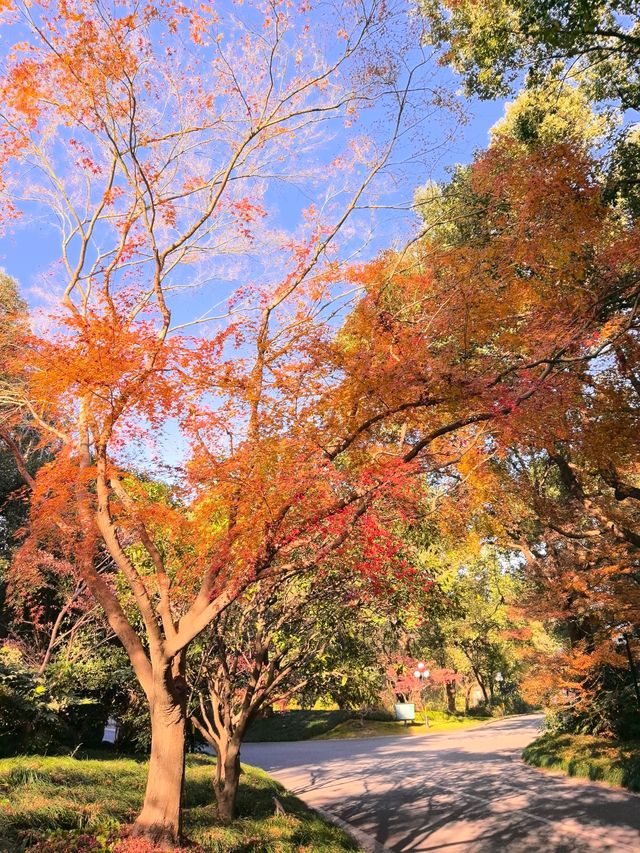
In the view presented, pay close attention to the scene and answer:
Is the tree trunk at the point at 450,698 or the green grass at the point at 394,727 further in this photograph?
the tree trunk at the point at 450,698

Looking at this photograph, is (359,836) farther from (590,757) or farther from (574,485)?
(574,485)

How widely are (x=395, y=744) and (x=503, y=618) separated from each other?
927 centimetres

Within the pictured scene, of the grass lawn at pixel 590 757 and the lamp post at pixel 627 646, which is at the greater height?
the lamp post at pixel 627 646

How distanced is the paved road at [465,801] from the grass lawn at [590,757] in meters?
0.36

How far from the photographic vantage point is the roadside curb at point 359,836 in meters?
7.75

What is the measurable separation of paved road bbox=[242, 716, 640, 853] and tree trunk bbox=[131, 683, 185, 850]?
4.07 meters

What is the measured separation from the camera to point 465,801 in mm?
10516

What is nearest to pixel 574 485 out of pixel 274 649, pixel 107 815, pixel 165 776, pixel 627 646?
pixel 627 646

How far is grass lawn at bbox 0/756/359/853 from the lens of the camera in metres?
5.57

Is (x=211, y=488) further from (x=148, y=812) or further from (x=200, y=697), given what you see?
(x=200, y=697)

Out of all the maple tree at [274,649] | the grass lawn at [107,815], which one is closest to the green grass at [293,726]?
the grass lawn at [107,815]

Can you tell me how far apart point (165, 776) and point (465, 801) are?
7372mm

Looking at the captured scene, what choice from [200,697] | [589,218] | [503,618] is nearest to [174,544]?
[200,697]

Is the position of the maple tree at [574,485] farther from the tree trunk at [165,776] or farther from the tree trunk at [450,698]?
the tree trunk at [450,698]
